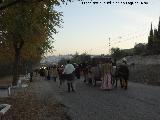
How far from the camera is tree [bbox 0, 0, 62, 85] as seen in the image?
23.0 metres

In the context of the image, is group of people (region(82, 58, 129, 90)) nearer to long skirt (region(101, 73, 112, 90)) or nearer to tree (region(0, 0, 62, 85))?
long skirt (region(101, 73, 112, 90))

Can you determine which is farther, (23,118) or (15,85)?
(15,85)

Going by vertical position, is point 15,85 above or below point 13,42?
below

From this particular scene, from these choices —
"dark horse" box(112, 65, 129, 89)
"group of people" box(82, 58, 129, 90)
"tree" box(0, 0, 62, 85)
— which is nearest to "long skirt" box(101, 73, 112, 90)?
"group of people" box(82, 58, 129, 90)

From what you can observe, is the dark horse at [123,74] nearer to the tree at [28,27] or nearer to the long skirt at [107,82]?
the long skirt at [107,82]

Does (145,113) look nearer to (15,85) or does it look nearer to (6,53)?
(15,85)

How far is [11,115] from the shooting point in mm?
16750

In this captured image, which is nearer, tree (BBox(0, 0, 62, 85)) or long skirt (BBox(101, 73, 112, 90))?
tree (BBox(0, 0, 62, 85))

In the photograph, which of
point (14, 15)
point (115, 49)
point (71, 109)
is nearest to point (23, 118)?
point (71, 109)

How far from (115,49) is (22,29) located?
12742cm

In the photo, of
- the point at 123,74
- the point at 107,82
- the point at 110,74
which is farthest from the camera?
the point at 110,74

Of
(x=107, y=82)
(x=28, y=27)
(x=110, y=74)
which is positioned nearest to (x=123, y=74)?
(x=107, y=82)

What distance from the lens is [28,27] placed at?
98.6 ft

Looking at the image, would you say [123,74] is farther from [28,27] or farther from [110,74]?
[28,27]
